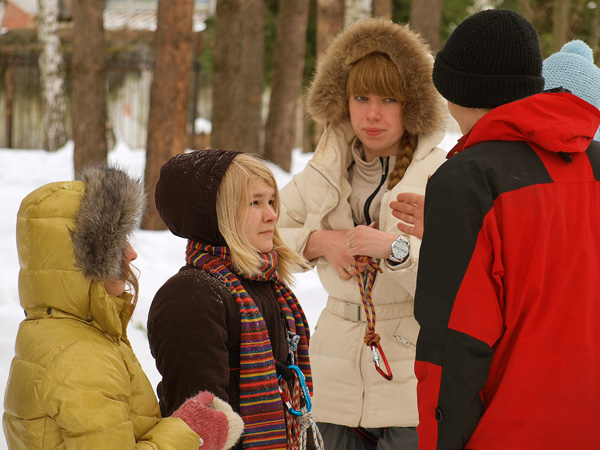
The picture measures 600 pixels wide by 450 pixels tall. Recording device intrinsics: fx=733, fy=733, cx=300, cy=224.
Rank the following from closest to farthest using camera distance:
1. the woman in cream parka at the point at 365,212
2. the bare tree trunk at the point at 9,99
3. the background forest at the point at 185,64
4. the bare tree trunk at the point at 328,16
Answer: the woman in cream parka at the point at 365,212, the background forest at the point at 185,64, the bare tree trunk at the point at 328,16, the bare tree trunk at the point at 9,99

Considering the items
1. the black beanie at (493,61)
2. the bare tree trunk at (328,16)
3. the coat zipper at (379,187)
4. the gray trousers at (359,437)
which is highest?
the bare tree trunk at (328,16)

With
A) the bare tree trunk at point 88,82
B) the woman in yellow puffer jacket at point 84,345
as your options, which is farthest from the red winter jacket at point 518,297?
the bare tree trunk at point 88,82

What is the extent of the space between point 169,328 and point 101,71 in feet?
24.8

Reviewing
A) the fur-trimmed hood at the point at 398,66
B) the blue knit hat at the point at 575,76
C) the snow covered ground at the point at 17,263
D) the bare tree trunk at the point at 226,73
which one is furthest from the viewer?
the bare tree trunk at the point at 226,73

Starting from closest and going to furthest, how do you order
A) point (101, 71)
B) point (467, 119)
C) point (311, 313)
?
1. point (467, 119)
2. point (311, 313)
3. point (101, 71)

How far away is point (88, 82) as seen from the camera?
8.95 meters

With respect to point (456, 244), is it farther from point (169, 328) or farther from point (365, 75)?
point (365, 75)

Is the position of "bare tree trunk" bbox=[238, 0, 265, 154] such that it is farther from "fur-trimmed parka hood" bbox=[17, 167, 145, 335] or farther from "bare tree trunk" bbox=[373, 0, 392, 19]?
"fur-trimmed parka hood" bbox=[17, 167, 145, 335]

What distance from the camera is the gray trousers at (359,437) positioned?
108 inches

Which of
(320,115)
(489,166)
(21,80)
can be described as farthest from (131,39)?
(489,166)

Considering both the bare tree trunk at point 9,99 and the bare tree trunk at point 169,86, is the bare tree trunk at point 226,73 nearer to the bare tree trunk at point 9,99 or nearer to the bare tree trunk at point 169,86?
the bare tree trunk at point 169,86

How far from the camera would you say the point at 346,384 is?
2.82m

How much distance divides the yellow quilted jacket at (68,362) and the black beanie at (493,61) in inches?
42.8

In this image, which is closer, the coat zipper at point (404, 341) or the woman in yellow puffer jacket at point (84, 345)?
the woman in yellow puffer jacket at point (84, 345)
